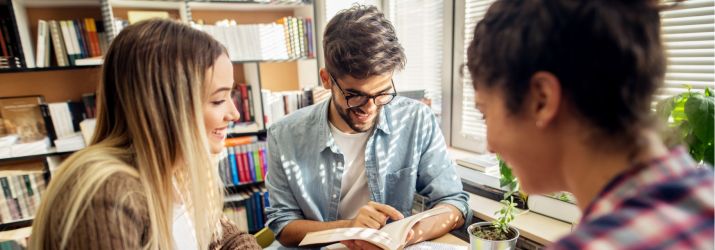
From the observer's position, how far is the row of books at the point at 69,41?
6.08 ft

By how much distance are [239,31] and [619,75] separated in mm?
2000

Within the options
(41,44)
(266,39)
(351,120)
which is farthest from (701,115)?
(41,44)

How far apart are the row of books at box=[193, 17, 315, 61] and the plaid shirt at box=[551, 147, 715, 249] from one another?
201 cm

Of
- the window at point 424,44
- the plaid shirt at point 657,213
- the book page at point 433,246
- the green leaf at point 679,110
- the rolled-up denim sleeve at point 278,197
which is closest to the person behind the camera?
the plaid shirt at point 657,213

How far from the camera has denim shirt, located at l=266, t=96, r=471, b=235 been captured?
134 cm

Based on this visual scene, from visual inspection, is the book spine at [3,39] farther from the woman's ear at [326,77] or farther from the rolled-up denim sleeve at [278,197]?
the woman's ear at [326,77]

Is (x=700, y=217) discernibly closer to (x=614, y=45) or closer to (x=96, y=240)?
(x=614, y=45)

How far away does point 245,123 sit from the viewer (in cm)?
231

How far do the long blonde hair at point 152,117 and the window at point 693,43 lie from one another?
1.32 meters

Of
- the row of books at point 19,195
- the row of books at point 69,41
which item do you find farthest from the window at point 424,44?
the row of books at point 19,195

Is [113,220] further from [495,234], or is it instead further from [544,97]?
[495,234]

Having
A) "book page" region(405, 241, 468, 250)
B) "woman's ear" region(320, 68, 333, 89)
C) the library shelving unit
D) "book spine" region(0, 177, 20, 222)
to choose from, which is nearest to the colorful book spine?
the library shelving unit

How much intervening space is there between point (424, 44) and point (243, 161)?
1268 millimetres

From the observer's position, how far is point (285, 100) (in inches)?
91.7
